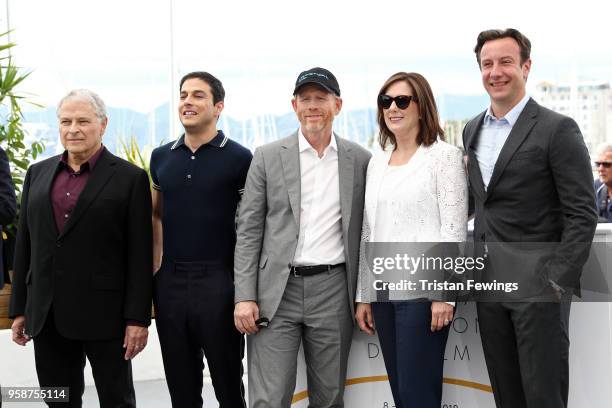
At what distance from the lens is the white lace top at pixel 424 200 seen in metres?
3.03

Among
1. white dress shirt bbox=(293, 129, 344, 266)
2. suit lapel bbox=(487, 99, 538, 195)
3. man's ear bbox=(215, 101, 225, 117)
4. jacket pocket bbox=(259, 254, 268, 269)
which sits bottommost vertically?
jacket pocket bbox=(259, 254, 268, 269)

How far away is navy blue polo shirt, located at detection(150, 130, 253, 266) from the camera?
3432 millimetres

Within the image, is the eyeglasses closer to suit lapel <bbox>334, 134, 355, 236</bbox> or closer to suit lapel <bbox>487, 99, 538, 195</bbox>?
suit lapel <bbox>334, 134, 355, 236</bbox>

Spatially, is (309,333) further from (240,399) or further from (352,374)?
(240,399)

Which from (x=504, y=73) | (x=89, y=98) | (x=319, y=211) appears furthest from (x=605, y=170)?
(x=89, y=98)

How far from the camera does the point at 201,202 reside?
3438 mm

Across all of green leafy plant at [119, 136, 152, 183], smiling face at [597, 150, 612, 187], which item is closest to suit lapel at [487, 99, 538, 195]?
smiling face at [597, 150, 612, 187]

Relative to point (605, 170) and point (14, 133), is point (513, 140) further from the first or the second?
point (14, 133)

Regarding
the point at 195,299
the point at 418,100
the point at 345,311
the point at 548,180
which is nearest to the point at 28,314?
the point at 195,299

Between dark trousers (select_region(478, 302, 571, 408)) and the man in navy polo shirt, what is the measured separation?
1113 millimetres

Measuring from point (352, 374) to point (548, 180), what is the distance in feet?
3.86

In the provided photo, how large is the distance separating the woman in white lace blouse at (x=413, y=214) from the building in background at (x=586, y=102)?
5.53 meters

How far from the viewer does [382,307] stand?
3.13 meters

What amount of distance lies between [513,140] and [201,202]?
4.32 ft
